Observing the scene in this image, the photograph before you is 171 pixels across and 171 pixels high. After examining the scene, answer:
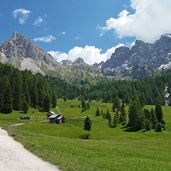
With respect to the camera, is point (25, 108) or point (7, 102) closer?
point (7, 102)

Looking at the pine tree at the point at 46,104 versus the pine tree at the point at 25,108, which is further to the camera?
the pine tree at the point at 46,104

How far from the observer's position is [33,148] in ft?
Answer: 119

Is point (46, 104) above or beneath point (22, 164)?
above

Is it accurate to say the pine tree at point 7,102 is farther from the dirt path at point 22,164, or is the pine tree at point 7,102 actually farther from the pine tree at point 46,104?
the dirt path at point 22,164

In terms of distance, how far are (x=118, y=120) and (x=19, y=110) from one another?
46587 mm

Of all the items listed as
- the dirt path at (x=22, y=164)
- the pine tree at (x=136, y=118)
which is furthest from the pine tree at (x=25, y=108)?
the dirt path at (x=22, y=164)

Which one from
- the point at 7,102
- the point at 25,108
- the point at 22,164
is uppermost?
the point at 7,102

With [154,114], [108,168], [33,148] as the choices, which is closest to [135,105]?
[154,114]

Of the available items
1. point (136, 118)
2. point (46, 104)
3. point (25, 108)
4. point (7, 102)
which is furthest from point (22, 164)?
point (46, 104)

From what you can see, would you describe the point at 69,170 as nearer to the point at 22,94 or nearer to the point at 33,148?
the point at 33,148

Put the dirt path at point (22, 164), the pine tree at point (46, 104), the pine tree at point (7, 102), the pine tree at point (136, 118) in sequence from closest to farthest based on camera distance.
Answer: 1. the dirt path at point (22, 164)
2. the pine tree at point (136, 118)
3. the pine tree at point (7, 102)
4. the pine tree at point (46, 104)

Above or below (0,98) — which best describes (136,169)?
below

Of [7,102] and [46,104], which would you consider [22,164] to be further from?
[46,104]

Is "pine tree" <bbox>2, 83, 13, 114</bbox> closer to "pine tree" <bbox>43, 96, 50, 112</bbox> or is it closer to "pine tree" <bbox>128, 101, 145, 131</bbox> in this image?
"pine tree" <bbox>43, 96, 50, 112</bbox>
